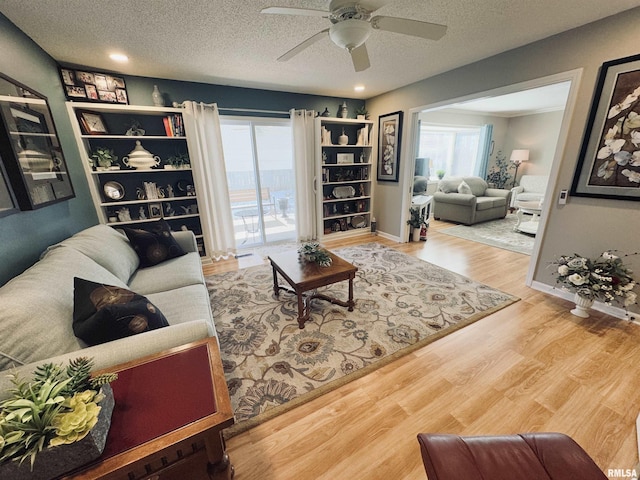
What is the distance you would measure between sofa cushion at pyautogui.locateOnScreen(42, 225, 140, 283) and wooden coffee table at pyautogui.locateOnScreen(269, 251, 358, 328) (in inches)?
47.5

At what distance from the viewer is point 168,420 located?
2.56 ft

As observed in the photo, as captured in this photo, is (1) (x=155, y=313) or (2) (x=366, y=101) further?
(2) (x=366, y=101)

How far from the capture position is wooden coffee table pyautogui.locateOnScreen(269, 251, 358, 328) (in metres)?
2.06

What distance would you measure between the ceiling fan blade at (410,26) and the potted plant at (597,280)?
2.24 metres

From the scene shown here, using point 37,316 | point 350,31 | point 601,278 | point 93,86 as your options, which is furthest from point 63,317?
point 601,278

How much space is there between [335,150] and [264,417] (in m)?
4.12

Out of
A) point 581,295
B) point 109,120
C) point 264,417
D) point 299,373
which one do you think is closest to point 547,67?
point 581,295

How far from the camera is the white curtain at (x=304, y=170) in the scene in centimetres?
391

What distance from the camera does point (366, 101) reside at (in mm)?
4543

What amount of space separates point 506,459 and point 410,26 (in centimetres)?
210

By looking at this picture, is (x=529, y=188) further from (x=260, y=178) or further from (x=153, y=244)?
(x=153, y=244)

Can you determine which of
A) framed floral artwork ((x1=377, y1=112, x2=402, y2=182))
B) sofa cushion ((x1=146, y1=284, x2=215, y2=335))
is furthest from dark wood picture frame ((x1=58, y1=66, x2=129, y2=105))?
framed floral artwork ((x1=377, y1=112, x2=402, y2=182))

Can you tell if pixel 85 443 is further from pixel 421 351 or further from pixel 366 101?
pixel 366 101

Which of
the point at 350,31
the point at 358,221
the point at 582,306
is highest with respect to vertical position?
the point at 350,31
